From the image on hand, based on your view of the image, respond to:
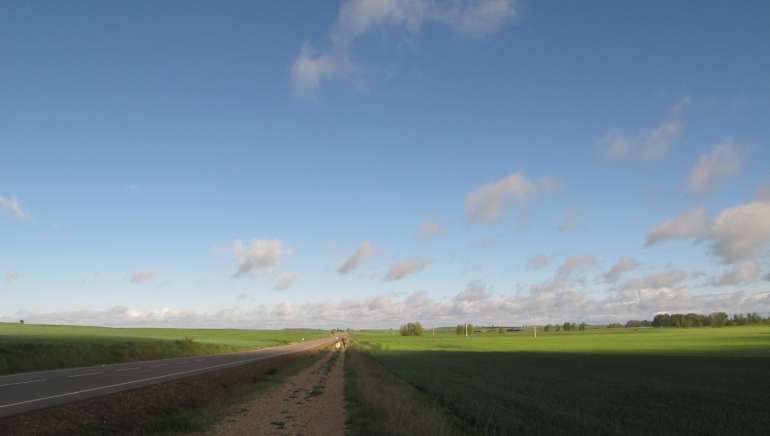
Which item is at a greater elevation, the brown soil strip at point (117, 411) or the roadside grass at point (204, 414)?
the brown soil strip at point (117, 411)

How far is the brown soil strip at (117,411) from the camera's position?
46.1ft

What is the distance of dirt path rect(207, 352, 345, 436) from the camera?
1684 cm

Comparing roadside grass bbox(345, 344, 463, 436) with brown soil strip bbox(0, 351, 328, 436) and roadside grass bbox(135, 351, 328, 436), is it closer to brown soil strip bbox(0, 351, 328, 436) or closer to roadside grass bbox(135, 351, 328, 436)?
roadside grass bbox(135, 351, 328, 436)

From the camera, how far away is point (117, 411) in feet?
57.3

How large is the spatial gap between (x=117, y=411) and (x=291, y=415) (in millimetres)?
6051

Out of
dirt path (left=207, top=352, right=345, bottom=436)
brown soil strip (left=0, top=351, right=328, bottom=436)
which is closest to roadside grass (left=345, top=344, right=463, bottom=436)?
dirt path (left=207, top=352, right=345, bottom=436)

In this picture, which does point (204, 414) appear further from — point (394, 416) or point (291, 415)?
point (394, 416)

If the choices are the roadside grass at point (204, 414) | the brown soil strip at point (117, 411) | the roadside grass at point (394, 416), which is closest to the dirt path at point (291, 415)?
the roadside grass at point (204, 414)

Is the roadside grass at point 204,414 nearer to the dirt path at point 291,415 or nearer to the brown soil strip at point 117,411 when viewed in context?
the brown soil strip at point 117,411

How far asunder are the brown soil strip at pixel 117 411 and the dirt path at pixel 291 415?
2306mm

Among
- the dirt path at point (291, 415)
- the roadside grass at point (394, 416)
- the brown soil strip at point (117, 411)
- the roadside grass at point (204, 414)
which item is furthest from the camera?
the dirt path at point (291, 415)

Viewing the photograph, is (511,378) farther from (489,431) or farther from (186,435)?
(186,435)

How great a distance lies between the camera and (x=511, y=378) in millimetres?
36281

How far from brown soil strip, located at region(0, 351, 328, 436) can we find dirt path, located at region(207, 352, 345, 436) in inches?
90.8
